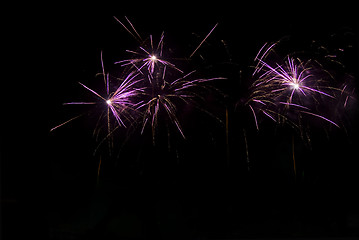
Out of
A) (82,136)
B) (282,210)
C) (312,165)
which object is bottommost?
(282,210)

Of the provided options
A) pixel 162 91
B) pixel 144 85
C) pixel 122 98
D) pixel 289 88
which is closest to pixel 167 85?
pixel 162 91

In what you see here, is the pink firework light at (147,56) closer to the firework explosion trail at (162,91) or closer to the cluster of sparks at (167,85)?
the cluster of sparks at (167,85)

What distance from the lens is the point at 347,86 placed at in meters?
3.70

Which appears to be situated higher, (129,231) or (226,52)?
(226,52)

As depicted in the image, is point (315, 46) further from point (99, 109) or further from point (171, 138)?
point (99, 109)

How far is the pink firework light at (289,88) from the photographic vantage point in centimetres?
352

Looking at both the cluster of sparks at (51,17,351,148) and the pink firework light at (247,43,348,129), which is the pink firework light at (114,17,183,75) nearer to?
the cluster of sparks at (51,17,351,148)

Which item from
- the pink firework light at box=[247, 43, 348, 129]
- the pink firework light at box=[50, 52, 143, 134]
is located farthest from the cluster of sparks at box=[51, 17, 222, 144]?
the pink firework light at box=[247, 43, 348, 129]

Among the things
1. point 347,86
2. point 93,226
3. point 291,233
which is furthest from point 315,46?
point 93,226

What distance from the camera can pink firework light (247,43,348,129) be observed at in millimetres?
3516

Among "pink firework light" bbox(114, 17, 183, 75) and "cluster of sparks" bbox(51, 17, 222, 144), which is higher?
"pink firework light" bbox(114, 17, 183, 75)

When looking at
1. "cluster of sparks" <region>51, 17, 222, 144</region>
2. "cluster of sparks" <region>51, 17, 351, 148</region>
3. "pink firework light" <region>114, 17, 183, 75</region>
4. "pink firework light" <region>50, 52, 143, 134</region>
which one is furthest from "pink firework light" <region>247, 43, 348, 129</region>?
"pink firework light" <region>50, 52, 143, 134</region>

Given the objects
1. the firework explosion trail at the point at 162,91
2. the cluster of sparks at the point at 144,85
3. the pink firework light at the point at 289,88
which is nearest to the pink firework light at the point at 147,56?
the cluster of sparks at the point at 144,85

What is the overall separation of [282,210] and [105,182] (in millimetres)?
2715
